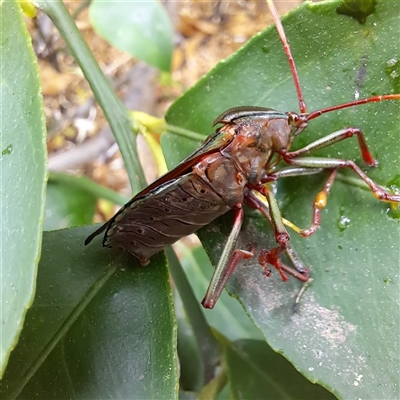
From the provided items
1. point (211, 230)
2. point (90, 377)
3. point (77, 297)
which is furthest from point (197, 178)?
point (90, 377)

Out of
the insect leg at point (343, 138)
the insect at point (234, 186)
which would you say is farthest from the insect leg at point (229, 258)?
the insect leg at point (343, 138)

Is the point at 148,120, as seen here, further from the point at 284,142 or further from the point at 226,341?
the point at 226,341

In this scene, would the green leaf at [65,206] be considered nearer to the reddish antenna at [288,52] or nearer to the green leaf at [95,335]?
the green leaf at [95,335]

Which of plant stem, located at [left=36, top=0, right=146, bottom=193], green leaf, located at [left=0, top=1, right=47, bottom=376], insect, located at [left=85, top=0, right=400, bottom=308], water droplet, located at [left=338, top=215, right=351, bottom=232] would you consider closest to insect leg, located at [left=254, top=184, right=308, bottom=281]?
insect, located at [left=85, top=0, right=400, bottom=308]

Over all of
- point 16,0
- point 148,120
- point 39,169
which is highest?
point 16,0

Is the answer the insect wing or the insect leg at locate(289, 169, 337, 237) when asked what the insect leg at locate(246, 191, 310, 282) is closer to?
the insect leg at locate(289, 169, 337, 237)

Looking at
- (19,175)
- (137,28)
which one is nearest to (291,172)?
(19,175)
